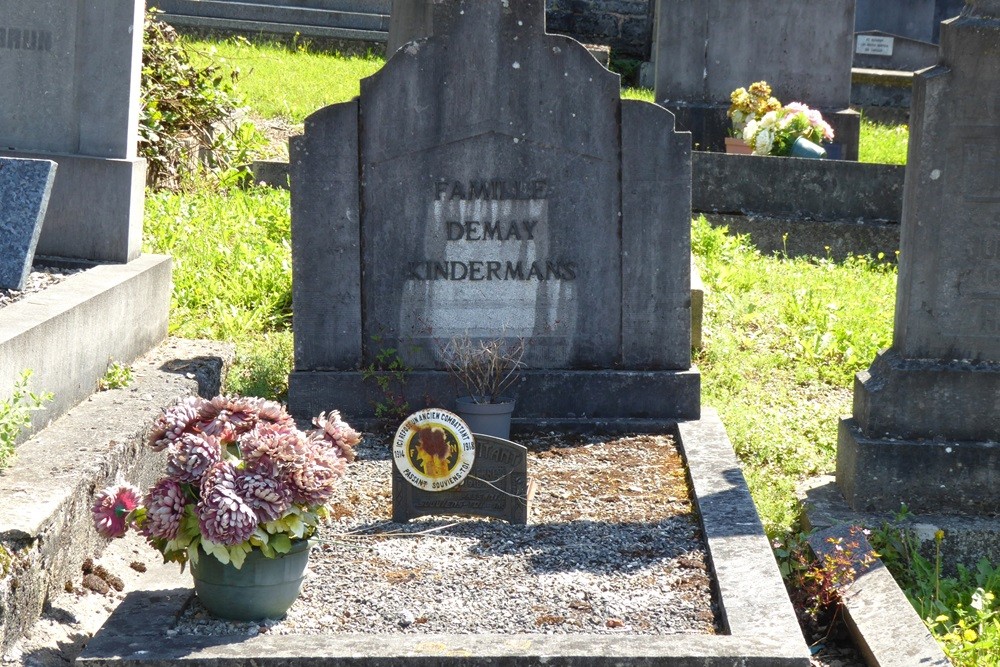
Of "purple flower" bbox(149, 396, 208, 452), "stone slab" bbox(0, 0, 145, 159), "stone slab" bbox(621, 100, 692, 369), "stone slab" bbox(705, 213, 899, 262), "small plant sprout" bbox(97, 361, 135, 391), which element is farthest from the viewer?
"stone slab" bbox(705, 213, 899, 262)

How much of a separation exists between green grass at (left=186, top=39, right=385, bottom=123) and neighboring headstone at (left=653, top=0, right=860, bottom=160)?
271 cm

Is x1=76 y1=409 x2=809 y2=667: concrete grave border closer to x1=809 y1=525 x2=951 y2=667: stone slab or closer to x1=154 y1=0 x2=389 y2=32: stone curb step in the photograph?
x1=809 y1=525 x2=951 y2=667: stone slab

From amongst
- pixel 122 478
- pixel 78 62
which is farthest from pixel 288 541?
pixel 78 62

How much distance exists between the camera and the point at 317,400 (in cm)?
511

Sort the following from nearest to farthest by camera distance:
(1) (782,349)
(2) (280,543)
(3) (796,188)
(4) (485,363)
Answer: (2) (280,543) → (4) (485,363) → (1) (782,349) → (3) (796,188)

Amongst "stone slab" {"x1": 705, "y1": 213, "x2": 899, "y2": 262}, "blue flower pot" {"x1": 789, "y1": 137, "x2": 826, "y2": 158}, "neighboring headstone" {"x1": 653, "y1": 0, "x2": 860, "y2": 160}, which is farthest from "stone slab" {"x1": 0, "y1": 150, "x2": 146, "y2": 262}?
"neighboring headstone" {"x1": 653, "y1": 0, "x2": 860, "y2": 160}

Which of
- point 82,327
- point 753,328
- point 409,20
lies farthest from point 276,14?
point 82,327

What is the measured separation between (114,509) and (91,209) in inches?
90.1

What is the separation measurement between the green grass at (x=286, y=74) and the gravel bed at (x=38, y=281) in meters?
5.39

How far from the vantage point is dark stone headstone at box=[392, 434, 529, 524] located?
3.94 metres

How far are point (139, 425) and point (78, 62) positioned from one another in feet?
5.82

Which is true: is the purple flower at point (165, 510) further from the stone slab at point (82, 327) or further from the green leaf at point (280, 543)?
the stone slab at point (82, 327)

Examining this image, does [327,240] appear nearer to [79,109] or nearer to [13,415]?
[79,109]

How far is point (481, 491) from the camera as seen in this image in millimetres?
3971
